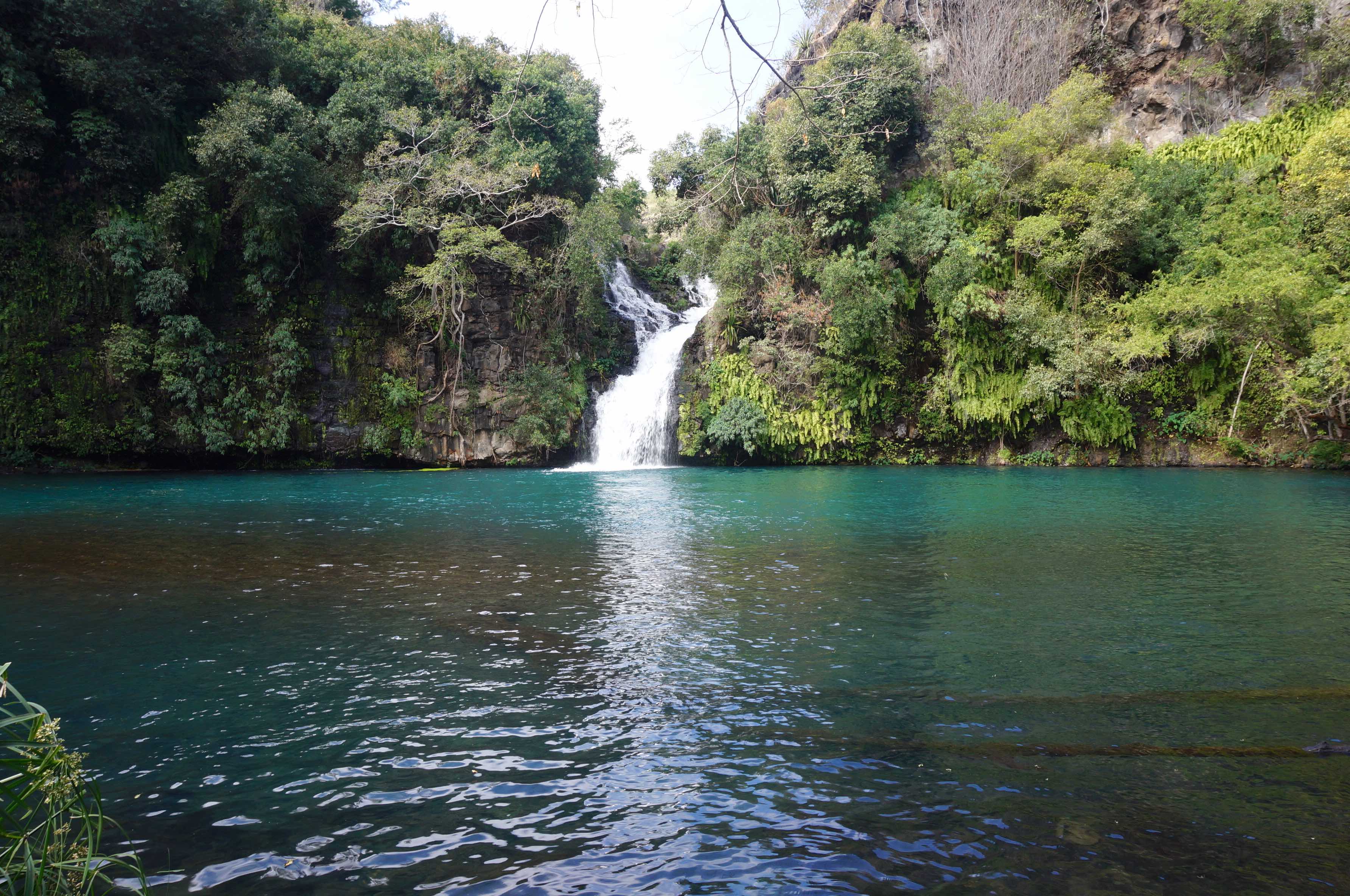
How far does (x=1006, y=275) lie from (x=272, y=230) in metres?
23.2

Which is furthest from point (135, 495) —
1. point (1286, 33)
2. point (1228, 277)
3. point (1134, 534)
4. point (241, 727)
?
point (1286, 33)

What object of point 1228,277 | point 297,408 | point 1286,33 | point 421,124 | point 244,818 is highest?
point 1286,33

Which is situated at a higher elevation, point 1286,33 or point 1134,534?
point 1286,33

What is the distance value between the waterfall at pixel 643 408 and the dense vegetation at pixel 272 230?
125 centimetres

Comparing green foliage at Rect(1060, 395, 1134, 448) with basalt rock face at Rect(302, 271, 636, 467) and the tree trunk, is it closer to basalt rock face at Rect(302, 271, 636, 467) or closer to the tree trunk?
the tree trunk

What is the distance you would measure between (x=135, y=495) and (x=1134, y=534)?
18927 mm

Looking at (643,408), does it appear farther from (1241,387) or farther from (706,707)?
(706,707)

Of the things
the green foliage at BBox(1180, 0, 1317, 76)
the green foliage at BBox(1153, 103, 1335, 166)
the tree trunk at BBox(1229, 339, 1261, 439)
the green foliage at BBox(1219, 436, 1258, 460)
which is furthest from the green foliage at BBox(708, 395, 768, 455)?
the green foliage at BBox(1180, 0, 1317, 76)

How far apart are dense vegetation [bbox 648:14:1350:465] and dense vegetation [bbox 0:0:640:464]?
524 centimetres

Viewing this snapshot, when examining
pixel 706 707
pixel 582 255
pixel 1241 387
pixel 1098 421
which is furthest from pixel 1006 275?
pixel 706 707

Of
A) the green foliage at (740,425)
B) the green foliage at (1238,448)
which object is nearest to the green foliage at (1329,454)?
the green foliage at (1238,448)

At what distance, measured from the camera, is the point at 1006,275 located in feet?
77.5

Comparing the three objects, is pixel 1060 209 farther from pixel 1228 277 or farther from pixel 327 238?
pixel 327 238

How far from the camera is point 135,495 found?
15414mm
